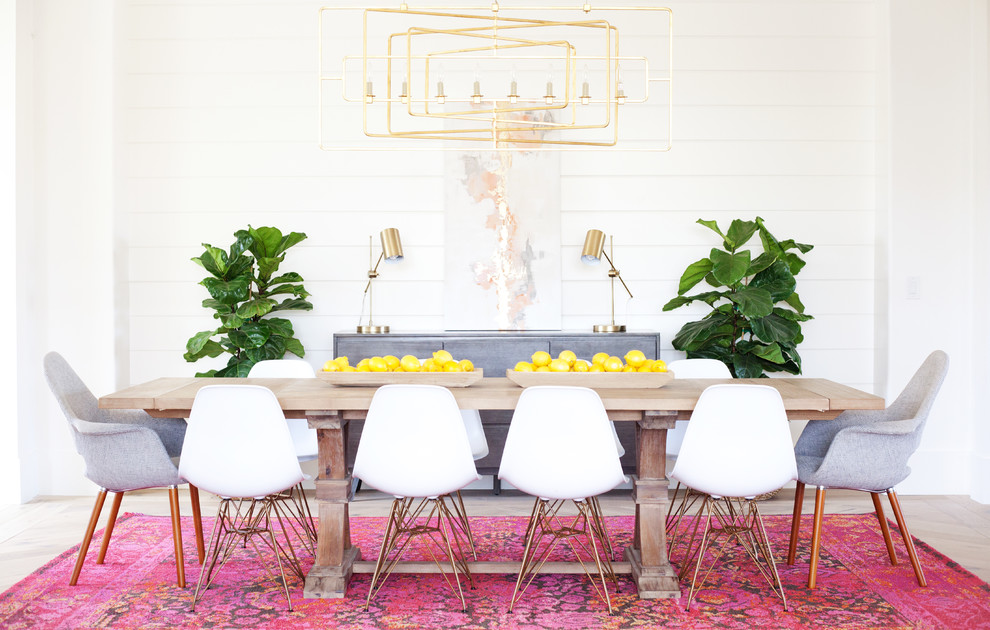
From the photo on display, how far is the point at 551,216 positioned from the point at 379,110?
130 cm

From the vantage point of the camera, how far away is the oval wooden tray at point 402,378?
2.93 meters

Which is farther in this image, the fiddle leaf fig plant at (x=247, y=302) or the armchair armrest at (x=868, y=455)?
the fiddle leaf fig plant at (x=247, y=302)

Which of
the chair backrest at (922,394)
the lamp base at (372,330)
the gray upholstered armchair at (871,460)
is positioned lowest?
the gray upholstered armchair at (871,460)

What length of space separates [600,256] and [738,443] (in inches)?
86.5

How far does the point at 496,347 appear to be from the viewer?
4395mm

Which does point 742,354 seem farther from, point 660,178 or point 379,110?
point 379,110

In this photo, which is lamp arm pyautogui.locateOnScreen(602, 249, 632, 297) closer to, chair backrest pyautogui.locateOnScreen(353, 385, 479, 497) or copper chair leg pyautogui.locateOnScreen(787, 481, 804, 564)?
copper chair leg pyautogui.locateOnScreen(787, 481, 804, 564)

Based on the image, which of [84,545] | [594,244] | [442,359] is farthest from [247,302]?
[594,244]

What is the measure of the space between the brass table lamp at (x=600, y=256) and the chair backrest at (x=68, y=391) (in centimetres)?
269

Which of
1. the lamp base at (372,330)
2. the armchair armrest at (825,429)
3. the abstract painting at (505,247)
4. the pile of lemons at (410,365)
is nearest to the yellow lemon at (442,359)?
the pile of lemons at (410,365)

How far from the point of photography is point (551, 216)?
482 centimetres

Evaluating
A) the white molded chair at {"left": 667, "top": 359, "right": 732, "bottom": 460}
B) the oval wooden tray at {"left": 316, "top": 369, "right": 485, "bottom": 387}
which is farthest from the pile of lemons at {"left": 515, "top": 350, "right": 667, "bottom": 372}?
the white molded chair at {"left": 667, "top": 359, "right": 732, "bottom": 460}

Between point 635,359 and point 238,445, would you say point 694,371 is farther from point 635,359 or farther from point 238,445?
point 238,445

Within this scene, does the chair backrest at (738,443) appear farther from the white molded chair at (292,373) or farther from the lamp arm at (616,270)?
the lamp arm at (616,270)
